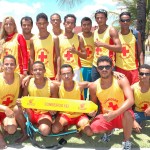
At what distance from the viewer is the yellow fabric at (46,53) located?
5.70m

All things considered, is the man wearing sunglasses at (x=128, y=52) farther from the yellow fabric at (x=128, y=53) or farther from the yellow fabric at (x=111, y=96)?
the yellow fabric at (x=111, y=96)

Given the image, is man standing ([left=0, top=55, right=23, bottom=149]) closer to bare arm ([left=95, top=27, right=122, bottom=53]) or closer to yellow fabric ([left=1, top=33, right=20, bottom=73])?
yellow fabric ([left=1, top=33, right=20, bottom=73])

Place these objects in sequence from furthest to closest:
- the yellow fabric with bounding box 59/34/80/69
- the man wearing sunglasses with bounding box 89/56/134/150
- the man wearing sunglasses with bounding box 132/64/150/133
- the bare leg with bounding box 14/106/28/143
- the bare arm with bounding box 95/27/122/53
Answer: the yellow fabric with bounding box 59/34/80/69
the bare arm with bounding box 95/27/122/53
the man wearing sunglasses with bounding box 132/64/150/133
the bare leg with bounding box 14/106/28/143
the man wearing sunglasses with bounding box 89/56/134/150

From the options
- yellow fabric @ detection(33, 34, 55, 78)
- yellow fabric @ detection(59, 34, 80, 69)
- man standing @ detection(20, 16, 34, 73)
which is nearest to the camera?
yellow fabric @ detection(33, 34, 55, 78)

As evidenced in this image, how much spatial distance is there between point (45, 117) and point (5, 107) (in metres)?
0.69

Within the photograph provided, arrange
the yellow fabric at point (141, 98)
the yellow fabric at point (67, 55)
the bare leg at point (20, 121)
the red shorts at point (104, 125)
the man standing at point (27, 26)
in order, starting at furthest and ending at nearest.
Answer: the man standing at point (27, 26) → the yellow fabric at point (67, 55) → the yellow fabric at point (141, 98) → the bare leg at point (20, 121) → the red shorts at point (104, 125)

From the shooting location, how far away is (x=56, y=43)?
5.74 meters

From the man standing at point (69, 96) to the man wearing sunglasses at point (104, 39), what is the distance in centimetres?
87

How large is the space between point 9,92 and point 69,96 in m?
0.96

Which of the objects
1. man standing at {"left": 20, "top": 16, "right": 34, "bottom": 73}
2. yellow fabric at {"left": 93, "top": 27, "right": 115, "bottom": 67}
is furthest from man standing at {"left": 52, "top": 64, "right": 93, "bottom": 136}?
man standing at {"left": 20, "top": 16, "right": 34, "bottom": 73}

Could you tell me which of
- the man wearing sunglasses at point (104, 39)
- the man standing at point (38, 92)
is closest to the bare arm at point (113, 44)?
the man wearing sunglasses at point (104, 39)

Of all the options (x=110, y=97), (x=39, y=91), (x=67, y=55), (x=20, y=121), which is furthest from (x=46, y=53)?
(x=110, y=97)

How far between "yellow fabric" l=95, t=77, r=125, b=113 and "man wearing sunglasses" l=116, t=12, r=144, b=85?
126 cm

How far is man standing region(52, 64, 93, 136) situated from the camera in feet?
16.4
